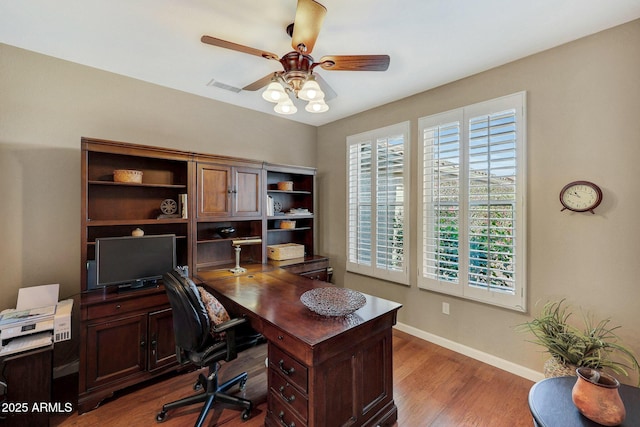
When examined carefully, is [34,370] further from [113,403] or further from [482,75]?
[482,75]

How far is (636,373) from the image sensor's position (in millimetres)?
1938

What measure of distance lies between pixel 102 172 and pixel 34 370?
1.64 m

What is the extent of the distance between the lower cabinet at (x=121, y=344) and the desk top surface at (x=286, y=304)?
0.52 metres

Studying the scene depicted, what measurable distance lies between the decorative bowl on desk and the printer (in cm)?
176

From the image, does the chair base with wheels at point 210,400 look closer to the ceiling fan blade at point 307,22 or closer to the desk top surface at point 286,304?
the desk top surface at point 286,304

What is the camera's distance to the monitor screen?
229 cm

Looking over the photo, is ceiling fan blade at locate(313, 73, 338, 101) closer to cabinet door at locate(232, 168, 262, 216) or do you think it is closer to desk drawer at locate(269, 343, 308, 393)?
cabinet door at locate(232, 168, 262, 216)

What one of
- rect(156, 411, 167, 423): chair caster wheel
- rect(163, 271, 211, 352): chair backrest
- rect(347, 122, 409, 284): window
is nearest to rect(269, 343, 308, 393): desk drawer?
rect(163, 271, 211, 352): chair backrest

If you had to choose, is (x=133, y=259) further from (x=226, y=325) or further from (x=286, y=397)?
(x=286, y=397)

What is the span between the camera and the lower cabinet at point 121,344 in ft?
6.88

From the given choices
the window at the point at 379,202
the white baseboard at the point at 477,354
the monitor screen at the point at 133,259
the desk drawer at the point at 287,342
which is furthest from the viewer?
the window at the point at 379,202

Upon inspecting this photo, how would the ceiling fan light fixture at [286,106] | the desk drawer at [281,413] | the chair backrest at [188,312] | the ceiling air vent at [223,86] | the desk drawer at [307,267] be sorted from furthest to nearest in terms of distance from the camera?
the desk drawer at [307,267] → the ceiling air vent at [223,86] → the ceiling fan light fixture at [286,106] → the chair backrest at [188,312] → the desk drawer at [281,413]

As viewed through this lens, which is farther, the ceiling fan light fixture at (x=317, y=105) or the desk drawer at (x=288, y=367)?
the ceiling fan light fixture at (x=317, y=105)

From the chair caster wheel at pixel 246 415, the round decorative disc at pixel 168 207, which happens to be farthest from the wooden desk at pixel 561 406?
the round decorative disc at pixel 168 207
